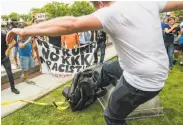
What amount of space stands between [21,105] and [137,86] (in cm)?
359

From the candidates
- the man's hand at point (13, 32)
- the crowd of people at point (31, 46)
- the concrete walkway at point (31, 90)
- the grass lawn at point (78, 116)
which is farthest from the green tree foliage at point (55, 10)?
the man's hand at point (13, 32)

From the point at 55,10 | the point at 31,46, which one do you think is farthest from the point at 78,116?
the point at 55,10

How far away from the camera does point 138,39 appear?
2.19 meters

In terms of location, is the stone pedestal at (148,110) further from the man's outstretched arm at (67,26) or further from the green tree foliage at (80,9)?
the green tree foliage at (80,9)

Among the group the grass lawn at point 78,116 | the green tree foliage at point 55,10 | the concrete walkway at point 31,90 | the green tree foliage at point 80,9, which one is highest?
the grass lawn at point 78,116

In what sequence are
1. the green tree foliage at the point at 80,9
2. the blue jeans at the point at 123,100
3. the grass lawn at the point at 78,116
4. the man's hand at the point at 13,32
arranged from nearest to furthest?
the man's hand at the point at 13,32
the blue jeans at the point at 123,100
the grass lawn at the point at 78,116
the green tree foliage at the point at 80,9

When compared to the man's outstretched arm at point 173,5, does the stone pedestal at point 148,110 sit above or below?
below

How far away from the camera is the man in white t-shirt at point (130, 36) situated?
6.76 feet

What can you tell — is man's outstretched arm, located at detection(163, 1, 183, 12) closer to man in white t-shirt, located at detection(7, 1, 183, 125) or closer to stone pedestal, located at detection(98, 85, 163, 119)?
man in white t-shirt, located at detection(7, 1, 183, 125)

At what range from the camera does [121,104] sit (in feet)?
8.22

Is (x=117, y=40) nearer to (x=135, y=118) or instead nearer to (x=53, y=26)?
(x=53, y=26)

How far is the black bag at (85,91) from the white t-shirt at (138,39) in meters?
2.30

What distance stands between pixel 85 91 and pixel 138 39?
2731 millimetres

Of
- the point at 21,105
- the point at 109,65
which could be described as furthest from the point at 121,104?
the point at 21,105
